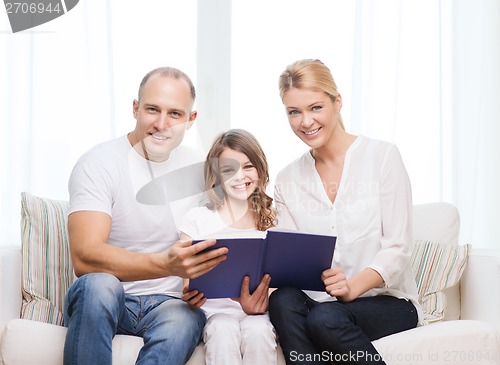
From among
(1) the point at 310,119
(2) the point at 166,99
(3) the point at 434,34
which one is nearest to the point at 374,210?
(1) the point at 310,119

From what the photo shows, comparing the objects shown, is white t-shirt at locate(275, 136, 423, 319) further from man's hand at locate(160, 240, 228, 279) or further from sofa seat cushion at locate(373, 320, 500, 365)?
man's hand at locate(160, 240, 228, 279)

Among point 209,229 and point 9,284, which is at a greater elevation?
point 209,229

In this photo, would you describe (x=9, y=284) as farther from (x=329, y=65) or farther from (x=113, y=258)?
(x=329, y=65)

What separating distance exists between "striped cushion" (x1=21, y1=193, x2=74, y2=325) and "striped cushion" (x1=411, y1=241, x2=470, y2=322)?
120cm

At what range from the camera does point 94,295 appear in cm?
179

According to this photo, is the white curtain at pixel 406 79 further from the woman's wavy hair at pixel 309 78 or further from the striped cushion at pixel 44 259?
the striped cushion at pixel 44 259

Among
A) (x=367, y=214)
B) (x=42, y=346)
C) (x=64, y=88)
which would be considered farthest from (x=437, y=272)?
(x=64, y=88)

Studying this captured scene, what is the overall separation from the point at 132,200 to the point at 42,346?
499 mm

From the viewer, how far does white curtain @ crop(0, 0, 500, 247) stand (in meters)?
3.05

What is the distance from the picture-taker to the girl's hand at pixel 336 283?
1.95m

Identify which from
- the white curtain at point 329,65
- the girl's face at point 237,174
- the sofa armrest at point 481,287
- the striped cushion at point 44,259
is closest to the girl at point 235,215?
the girl's face at point 237,174

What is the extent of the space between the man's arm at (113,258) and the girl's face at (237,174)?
428mm

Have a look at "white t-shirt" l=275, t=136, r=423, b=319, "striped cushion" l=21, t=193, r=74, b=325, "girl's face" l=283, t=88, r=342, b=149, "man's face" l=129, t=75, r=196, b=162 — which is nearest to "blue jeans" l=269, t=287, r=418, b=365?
"white t-shirt" l=275, t=136, r=423, b=319

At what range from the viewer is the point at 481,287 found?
7.54 feet
